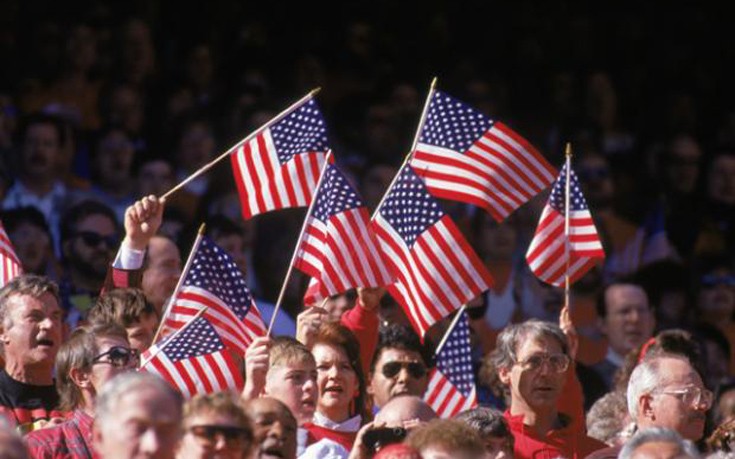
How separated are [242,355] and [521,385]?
132cm

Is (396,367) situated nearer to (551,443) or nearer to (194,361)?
(551,443)

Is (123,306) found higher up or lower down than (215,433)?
higher up

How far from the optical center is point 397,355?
454 inches

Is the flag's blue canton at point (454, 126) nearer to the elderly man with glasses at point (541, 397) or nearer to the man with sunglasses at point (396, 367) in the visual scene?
the man with sunglasses at point (396, 367)

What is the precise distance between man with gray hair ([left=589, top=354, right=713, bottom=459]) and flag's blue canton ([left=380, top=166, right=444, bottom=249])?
5.13ft

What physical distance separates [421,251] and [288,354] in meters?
1.47

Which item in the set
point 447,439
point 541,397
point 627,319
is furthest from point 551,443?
point 627,319

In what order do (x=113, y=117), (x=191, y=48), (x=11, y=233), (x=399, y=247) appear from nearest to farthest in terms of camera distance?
(x=399, y=247) < (x=11, y=233) < (x=113, y=117) < (x=191, y=48)

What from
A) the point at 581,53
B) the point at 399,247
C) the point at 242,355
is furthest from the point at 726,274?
the point at 242,355

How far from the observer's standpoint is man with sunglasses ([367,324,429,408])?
37.5 ft

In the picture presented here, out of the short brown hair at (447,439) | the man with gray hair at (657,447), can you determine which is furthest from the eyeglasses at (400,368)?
the short brown hair at (447,439)

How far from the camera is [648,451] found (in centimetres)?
890

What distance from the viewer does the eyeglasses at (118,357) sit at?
9758mm

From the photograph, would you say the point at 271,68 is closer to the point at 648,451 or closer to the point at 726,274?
the point at 726,274
